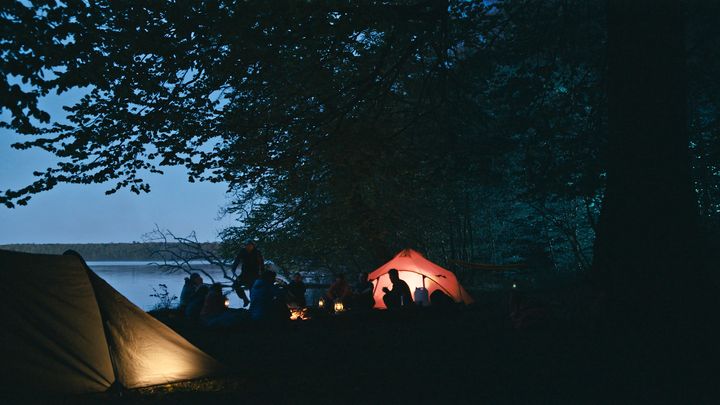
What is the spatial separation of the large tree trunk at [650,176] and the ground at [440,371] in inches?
27.5

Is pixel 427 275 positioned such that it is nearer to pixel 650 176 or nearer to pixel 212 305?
pixel 212 305

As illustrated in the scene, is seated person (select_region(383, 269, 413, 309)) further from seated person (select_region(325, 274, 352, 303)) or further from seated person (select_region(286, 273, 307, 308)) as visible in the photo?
seated person (select_region(286, 273, 307, 308))

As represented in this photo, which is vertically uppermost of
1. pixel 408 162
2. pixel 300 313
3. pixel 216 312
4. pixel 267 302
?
pixel 408 162

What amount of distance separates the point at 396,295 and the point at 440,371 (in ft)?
21.9

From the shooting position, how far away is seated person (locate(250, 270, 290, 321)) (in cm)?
1053

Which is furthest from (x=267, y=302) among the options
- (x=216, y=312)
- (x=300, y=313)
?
(x=300, y=313)

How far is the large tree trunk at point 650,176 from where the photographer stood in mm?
6430

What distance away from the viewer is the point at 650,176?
664 centimetres

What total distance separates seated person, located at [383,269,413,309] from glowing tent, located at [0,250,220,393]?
271 inches

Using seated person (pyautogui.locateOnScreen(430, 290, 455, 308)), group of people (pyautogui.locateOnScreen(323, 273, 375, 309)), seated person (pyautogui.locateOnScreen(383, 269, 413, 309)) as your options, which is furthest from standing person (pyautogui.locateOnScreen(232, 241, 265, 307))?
seated person (pyautogui.locateOnScreen(430, 290, 455, 308))

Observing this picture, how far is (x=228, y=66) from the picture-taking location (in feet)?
28.3

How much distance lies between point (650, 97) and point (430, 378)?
4.35 metres

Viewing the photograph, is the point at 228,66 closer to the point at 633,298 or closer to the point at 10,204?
the point at 10,204

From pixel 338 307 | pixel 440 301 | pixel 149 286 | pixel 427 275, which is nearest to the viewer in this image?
pixel 440 301
